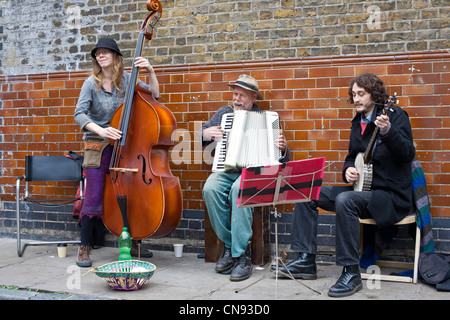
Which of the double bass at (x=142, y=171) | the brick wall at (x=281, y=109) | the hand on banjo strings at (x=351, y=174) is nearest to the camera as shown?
the hand on banjo strings at (x=351, y=174)

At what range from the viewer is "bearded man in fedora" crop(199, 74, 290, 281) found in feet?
15.6

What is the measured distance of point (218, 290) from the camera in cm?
426

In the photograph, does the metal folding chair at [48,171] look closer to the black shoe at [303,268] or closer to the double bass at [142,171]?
the double bass at [142,171]

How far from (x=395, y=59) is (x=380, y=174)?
1288 millimetres

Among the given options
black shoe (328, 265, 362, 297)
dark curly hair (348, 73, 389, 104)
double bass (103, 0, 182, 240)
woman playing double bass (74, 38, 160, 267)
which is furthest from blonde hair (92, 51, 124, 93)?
black shoe (328, 265, 362, 297)

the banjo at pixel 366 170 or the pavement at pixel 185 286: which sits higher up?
the banjo at pixel 366 170

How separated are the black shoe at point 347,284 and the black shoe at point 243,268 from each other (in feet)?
2.69

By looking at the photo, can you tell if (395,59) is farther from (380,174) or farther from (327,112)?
(380,174)

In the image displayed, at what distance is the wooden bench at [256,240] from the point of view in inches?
201

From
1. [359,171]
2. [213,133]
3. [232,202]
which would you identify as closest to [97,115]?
[213,133]

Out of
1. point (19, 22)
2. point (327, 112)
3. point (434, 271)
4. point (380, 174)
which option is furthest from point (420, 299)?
point (19, 22)

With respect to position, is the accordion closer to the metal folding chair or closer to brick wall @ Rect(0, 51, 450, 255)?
brick wall @ Rect(0, 51, 450, 255)

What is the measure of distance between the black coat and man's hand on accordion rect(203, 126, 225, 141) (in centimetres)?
133

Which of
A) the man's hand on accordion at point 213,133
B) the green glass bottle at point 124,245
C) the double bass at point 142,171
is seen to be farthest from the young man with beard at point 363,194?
the green glass bottle at point 124,245
